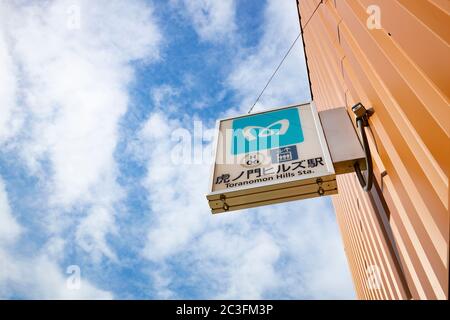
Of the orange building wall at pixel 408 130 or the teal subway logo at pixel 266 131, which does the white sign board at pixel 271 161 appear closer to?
the teal subway logo at pixel 266 131

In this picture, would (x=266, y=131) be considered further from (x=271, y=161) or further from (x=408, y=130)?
(x=408, y=130)

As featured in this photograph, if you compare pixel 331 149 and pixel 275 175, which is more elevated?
pixel 331 149

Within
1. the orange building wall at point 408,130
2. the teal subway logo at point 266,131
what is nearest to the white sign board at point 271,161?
the teal subway logo at point 266,131

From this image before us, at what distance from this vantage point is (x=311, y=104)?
3340mm

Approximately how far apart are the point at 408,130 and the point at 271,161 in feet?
3.75

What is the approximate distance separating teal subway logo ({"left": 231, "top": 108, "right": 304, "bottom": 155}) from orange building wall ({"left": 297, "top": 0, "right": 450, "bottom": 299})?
28.4 inches

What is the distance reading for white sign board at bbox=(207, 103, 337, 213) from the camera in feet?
8.22

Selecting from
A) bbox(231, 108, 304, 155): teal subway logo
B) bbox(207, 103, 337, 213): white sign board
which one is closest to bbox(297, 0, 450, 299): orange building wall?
bbox(207, 103, 337, 213): white sign board

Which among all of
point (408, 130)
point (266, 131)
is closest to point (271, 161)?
point (266, 131)

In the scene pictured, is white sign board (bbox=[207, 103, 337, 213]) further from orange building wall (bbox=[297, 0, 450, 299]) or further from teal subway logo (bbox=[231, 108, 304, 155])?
orange building wall (bbox=[297, 0, 450, 299])

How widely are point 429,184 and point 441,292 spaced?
2.10 feet

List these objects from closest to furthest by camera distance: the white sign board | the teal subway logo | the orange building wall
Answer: the orange building wall < the white sign board < the teal subway logo
